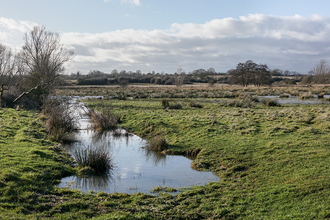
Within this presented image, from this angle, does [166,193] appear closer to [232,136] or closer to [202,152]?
[202,152]

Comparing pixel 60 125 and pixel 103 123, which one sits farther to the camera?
pixel 103 123

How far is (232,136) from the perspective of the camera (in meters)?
14.5

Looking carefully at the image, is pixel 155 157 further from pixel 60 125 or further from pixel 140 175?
pixel 60 125


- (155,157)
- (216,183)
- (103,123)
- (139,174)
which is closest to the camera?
(216,183)

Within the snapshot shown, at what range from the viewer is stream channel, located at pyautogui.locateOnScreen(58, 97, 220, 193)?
927cm

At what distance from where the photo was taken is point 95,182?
9703 millimetres

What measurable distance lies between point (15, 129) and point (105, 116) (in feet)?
20.6

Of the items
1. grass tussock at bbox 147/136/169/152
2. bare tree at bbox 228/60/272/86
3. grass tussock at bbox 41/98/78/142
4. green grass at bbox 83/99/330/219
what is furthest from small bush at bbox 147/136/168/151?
bare tree at bbox 228/60/272/86

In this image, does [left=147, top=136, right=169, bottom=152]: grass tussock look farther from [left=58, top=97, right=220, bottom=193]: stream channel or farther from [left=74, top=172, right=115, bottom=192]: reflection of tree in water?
[left=74, top=172, right=115, bottom=192]: reflection of tree in water

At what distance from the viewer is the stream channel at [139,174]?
365 inches

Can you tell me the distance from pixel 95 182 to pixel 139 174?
1898mm

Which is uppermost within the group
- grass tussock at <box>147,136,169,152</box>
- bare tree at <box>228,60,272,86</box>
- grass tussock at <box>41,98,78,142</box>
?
bare tree at <box>228,60,272,86</box>

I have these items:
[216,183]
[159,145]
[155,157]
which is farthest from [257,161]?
[159,145]

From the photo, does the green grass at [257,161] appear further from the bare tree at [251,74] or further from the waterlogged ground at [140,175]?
the bare tree at [251,74]
